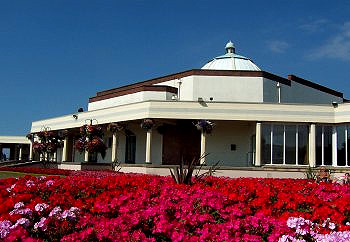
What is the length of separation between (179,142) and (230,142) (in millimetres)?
3592

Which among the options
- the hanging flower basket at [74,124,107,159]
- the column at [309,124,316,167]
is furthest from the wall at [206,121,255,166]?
the hanging flower basket at [74,124,107,159]

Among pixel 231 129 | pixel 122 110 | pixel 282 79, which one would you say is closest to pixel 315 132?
pixel 231 129

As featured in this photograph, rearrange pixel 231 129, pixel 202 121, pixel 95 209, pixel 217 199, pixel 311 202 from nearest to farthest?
pixel 95 209, pixel 217 199, pixel 311 202, pixel 202 121, pixel 231 129

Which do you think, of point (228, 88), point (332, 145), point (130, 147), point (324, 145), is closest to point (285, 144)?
point (324, 145)

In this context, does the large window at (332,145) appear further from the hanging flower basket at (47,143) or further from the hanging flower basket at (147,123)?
the hanging flower basket at (47,143)

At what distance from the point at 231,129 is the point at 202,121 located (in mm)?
4154

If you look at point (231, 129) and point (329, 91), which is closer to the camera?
point (231, 129)

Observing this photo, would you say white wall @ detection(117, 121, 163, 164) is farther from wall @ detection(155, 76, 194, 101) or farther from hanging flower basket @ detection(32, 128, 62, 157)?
hanging flower basket @ detection(32, 128, 62, 157)

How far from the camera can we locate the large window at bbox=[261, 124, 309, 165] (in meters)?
27.7

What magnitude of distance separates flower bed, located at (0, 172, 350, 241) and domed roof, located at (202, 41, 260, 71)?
2886cm

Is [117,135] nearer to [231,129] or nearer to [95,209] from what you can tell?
[231,129]

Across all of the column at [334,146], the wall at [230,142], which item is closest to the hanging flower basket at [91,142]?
the wall at [230,142]

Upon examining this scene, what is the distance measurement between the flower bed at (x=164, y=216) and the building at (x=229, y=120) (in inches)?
726

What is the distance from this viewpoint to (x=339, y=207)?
23.6 ft
